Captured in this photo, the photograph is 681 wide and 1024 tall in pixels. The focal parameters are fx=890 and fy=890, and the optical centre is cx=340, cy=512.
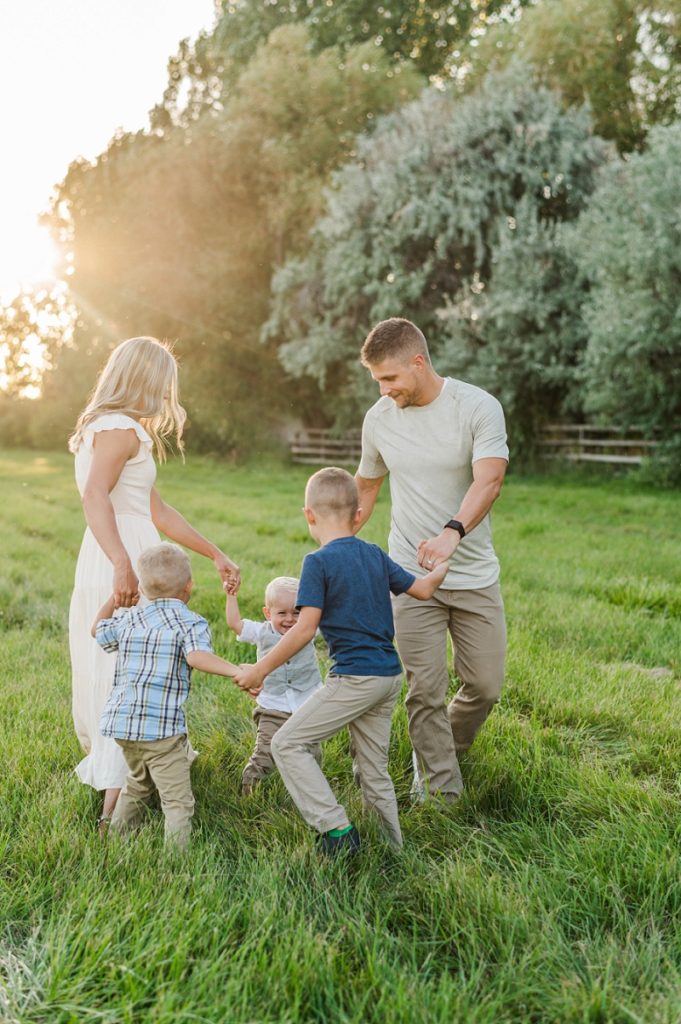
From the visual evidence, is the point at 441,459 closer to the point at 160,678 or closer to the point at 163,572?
the point at 163,572

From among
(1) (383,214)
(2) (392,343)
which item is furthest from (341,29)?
(2) (392,343)

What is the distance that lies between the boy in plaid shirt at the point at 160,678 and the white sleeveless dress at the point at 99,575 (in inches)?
17.4

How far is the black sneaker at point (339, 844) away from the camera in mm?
3592

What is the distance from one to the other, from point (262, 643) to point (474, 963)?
211 centimetres

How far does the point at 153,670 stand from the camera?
12.8ft

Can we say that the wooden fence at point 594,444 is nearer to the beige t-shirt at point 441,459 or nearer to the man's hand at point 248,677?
the beige t-shirt at point 441,459

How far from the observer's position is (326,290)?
1037 inches

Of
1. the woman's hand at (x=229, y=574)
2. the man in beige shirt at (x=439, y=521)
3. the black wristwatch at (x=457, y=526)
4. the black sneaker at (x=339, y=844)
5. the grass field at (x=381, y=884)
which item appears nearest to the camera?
the grass field at (x=381, y=884)

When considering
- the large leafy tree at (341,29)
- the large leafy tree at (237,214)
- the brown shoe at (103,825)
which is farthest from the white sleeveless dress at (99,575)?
the large leafy tree at (341,29)

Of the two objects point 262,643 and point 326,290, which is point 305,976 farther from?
point 326,290

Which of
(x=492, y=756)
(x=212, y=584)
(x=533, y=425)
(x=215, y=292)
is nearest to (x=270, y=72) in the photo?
(x=215, y=292)

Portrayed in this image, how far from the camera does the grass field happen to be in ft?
8.86

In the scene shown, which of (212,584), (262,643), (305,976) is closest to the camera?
(305,976)

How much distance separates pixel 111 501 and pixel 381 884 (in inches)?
86.2
